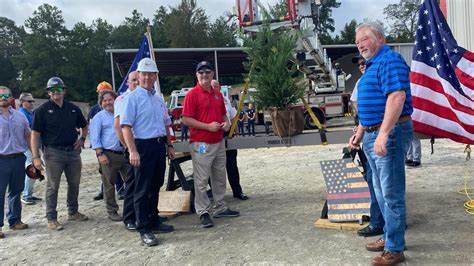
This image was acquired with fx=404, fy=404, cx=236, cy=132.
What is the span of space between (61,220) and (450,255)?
4.98 m

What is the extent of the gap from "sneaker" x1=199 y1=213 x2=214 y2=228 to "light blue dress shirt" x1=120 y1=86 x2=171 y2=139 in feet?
3.90

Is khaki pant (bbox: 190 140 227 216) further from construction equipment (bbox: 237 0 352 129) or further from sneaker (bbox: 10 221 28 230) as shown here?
construction equipment (bbox: 237 0 352 129)

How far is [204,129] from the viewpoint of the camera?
16.1ft

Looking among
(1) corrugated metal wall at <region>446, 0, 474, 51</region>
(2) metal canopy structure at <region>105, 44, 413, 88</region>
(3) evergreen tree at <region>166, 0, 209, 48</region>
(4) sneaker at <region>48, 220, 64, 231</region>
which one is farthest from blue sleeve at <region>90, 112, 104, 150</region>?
(3) evergreen tree at <region>166, 0, 209, 48</region>

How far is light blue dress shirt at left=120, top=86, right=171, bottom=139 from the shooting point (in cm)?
439

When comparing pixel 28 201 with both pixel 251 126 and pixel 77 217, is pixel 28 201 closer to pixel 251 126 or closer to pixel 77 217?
pixel 77 217

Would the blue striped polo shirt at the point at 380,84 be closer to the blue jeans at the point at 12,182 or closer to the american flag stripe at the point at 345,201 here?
the american flag stripe at the point at 345,201

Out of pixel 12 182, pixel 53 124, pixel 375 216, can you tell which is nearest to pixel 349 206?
pixel 375 216

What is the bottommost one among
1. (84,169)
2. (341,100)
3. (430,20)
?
(84,169)

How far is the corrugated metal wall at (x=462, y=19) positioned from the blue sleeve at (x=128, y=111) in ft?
20.4

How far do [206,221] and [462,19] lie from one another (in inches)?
238

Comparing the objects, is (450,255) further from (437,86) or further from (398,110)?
(437,86)

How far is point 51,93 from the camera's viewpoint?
211 inches

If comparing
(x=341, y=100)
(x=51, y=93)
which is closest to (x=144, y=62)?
(x=51, y=93)
